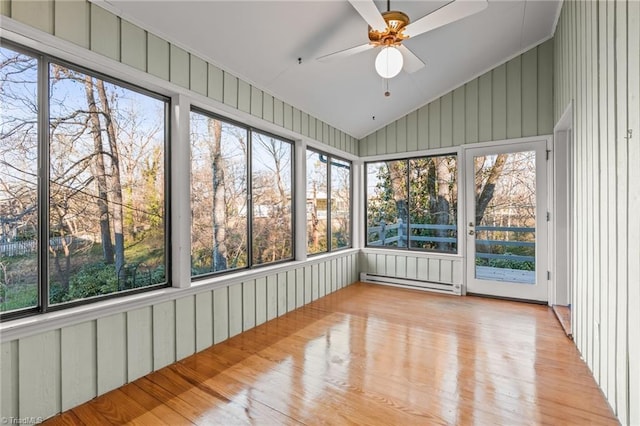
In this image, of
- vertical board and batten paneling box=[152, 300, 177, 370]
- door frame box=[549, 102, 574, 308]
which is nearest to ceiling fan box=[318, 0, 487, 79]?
vertical board and batten paneling box=[152, 300, 177, 370]

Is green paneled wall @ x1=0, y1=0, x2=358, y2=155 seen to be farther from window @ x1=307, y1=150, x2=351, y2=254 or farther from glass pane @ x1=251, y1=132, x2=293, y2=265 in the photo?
window @ x1=307, y1=150, x2=351, y2=254

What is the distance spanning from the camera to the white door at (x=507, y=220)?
13.4 feet

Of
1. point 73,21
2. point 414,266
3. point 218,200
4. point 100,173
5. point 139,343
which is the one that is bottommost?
point 139,343

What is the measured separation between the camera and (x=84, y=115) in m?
2.16

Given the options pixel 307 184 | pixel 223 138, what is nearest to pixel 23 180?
pixel 223 138

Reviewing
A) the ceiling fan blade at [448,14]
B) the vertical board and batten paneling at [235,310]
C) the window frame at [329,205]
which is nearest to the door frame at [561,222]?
the ceiling fan blade at [448,14]

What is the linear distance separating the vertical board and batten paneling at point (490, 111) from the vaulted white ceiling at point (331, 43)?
0.47 ft

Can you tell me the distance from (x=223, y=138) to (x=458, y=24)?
2.62 m

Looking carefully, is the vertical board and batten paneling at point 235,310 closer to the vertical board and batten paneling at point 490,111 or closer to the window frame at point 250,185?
the window frame at point 250,185

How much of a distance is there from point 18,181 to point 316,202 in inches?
128

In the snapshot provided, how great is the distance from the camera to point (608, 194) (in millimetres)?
1954

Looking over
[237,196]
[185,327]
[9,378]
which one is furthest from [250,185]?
[9,378]

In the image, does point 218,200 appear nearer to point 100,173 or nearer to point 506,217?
point 100,173

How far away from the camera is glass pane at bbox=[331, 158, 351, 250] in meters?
5.05
